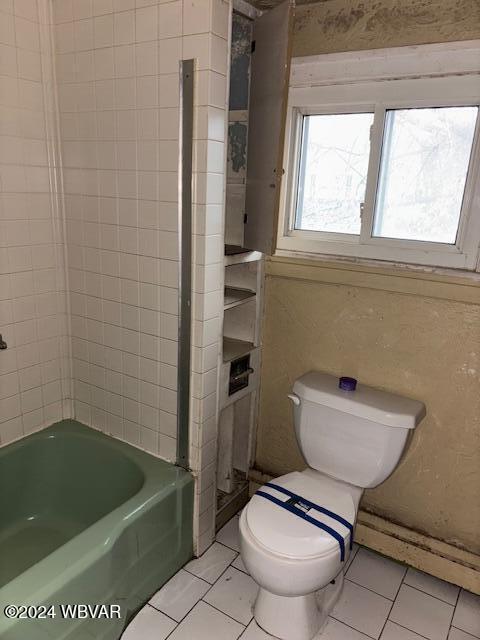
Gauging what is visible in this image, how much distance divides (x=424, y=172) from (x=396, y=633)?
1.66 metres

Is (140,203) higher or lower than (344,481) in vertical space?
higher

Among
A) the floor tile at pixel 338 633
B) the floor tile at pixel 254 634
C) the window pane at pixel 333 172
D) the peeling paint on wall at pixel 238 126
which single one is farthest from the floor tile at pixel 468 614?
the peeling paint on wall at pixel 238 126

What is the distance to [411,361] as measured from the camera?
1.81 metres

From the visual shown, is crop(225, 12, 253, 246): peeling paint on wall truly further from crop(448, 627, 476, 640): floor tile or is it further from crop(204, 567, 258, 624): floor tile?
crop(448, 627, 476, 640): floor tile

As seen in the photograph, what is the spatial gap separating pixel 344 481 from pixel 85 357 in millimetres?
1208

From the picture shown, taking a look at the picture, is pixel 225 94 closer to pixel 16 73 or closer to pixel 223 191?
pixel 223 191

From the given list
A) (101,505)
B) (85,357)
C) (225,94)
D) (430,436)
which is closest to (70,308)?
(85,357)

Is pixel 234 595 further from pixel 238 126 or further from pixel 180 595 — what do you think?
pixel 238 126

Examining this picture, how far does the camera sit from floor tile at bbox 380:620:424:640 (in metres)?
1.64

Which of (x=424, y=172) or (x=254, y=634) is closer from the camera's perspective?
(x=254, y=634)

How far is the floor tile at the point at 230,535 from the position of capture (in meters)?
2.04

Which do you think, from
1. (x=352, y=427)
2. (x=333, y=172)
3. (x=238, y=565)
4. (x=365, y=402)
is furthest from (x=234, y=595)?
(x=333, y=172)

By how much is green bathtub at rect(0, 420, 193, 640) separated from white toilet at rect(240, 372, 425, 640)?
13.9 inches

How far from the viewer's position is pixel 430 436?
1.83 metres
